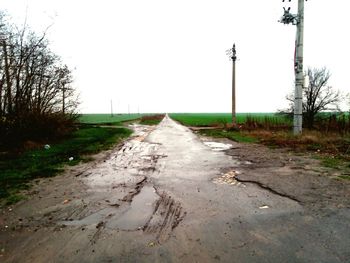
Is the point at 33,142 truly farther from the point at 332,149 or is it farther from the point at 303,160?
the point at 332,149

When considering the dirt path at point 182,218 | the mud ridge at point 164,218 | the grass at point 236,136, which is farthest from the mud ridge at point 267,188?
the grass at point 236,136

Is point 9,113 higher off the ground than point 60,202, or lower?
higher

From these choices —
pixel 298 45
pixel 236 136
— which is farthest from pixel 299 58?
pixel 236 136

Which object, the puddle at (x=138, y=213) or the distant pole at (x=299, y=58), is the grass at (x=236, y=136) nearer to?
the distant pole at (x=299, y=58)

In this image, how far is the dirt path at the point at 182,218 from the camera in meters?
3.49

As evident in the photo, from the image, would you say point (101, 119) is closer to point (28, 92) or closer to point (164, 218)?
point (28, 92)

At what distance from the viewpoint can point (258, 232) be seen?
4051mm

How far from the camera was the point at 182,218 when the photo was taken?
4.69 metres

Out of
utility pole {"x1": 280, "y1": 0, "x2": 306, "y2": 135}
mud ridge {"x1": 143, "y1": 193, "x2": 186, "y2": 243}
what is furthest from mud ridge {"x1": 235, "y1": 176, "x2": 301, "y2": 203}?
utility pole {"x1": 280, "y1": 0, "x2": 306, "y2": 135}

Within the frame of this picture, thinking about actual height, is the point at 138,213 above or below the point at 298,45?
below

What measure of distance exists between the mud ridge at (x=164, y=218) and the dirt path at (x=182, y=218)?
15 mm

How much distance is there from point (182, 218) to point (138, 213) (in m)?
0.82

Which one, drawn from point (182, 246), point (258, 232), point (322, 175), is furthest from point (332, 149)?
point (182, 246)

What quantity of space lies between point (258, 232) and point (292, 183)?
3.26m
